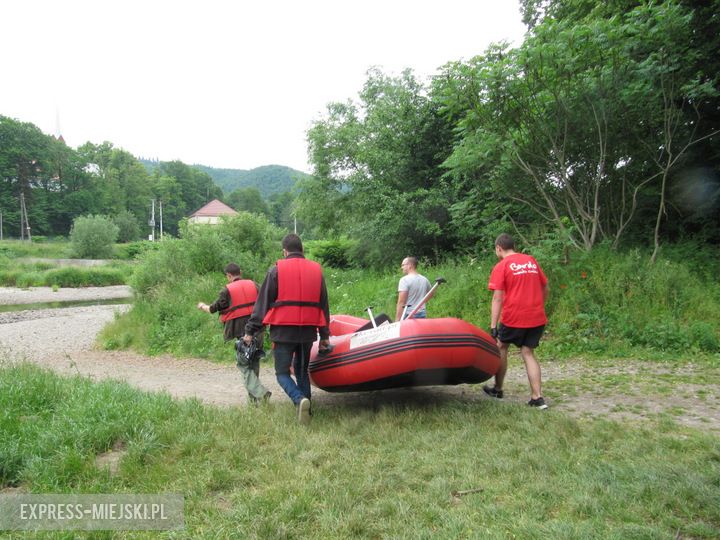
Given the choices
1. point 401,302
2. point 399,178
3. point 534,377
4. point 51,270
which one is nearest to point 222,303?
point 401,302

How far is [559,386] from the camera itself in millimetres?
5902

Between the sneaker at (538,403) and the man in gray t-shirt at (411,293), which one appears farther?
the man in gray t-shirt at (411,293)

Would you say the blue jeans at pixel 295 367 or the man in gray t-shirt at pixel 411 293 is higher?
the man in gray t-shirt at pixel 411 293

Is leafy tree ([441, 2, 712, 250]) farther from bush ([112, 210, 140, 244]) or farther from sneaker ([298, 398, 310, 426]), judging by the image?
bush ([112, 210, 140, 244])

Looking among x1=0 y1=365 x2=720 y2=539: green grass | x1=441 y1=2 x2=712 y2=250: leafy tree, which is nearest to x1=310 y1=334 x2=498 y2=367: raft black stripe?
x1=0 y1=365 x2=720 y2=539: green grass

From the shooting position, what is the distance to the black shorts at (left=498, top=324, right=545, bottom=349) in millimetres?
5012

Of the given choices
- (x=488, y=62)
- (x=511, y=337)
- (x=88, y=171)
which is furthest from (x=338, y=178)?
(x=88, y=171)

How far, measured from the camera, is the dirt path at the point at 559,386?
4.76 meters

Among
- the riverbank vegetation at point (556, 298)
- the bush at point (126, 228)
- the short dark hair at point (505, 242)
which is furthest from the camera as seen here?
the bush at point (126, 228)

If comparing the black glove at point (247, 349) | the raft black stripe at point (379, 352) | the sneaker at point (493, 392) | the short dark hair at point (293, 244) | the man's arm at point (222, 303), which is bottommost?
the sneaker at point (493, 392)

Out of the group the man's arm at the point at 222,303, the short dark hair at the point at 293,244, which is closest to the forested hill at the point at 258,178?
the man's arm at the point at 222,303

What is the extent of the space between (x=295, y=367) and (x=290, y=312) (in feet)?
2.17

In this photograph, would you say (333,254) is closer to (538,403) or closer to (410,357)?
(538,403)

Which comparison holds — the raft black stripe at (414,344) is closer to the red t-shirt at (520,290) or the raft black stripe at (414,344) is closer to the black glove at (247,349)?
the red t-shirt at (520,290)
